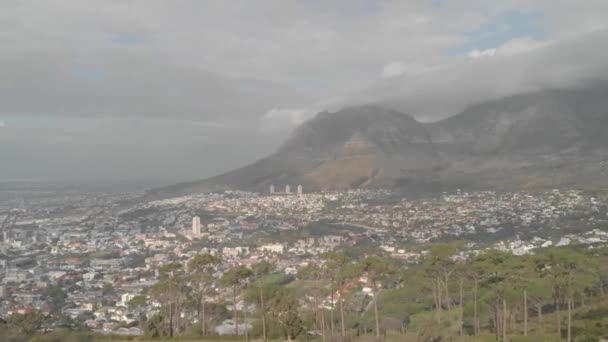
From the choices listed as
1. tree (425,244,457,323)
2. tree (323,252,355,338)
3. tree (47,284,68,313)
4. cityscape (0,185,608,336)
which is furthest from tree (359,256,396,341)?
tree (47,284,68,313)

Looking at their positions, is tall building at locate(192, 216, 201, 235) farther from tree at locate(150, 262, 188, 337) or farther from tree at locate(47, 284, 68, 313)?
tree at locate(150, 262, 188, 337)

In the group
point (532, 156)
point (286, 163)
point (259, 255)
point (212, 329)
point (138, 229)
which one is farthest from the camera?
point (286, 163)

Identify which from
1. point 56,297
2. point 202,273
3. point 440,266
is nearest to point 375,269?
point 440,266

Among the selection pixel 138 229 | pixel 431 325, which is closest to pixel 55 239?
pixel 138 229

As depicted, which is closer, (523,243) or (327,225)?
(523,243)

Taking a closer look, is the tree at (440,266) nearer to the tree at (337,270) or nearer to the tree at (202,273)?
the tree at (337,270)

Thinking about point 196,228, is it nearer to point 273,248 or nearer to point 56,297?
point 273,248

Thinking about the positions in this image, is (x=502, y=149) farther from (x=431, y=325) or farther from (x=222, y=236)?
(x=431, y=325)

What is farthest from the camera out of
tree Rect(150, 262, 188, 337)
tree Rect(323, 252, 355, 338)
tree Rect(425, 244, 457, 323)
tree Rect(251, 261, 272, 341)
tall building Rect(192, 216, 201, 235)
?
tall building Rect(192, 216, 201, 235)
